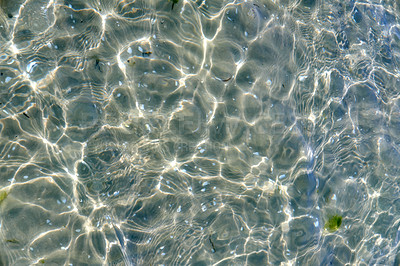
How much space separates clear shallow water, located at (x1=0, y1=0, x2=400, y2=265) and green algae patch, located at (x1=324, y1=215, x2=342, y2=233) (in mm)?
97

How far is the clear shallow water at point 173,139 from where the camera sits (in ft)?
12.0

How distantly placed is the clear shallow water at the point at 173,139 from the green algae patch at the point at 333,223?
97mm

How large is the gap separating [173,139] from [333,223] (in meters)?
2.64

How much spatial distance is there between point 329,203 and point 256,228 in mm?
1208

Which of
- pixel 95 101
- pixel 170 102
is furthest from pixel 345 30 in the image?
pixel 95 101

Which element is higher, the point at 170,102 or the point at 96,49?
the point at 96,49

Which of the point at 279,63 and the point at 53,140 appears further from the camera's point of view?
the point at 279,63

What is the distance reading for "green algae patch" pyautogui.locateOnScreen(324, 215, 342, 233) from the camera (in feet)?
14.3

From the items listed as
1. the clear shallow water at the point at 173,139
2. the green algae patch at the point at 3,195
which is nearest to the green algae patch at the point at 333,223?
the clear shallow water at the point at 173,139

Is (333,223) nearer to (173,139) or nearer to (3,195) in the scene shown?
(173,139)

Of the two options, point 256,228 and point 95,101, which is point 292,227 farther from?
point 95,101

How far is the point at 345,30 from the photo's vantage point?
4.93m

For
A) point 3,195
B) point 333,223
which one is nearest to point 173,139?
point 3,195

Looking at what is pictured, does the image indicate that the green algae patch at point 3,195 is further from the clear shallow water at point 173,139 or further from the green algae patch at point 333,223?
the green algae patch at point 333,223
